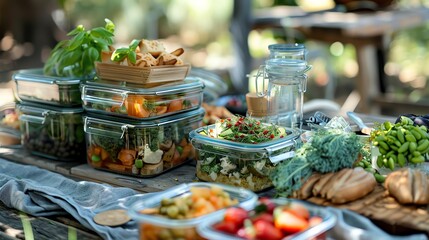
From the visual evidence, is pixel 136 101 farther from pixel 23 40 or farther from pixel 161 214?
pixel 23 40

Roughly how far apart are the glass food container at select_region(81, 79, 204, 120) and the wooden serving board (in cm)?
53

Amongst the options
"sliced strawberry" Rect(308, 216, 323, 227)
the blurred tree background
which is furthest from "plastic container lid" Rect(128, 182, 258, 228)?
the blurred tree background

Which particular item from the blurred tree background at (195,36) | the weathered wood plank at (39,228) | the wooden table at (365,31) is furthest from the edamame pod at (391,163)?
the blurred tree background at (195,36)

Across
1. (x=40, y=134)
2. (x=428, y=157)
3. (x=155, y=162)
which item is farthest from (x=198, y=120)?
(x=428, y=157)

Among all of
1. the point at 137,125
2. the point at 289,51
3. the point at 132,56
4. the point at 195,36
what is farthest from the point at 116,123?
the point at 195,36

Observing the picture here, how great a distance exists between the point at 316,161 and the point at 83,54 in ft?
2.81

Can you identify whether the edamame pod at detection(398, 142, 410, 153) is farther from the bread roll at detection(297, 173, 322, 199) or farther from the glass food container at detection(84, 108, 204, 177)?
Result: the glass food container at detection(84, 108, 204, 177)

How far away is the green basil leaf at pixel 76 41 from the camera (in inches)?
72.3

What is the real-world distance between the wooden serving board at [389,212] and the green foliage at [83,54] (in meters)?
0.86

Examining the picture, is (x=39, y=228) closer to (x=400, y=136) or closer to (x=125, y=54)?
(x=125, y=54)

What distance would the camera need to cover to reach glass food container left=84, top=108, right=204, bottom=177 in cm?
165

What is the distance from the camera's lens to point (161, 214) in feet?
3.69

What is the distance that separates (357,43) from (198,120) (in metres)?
2.74

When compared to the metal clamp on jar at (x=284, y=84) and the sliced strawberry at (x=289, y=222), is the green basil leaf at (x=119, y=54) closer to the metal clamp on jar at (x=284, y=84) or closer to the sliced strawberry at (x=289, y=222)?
the metal clamp on jar at (x=284, y=84)
